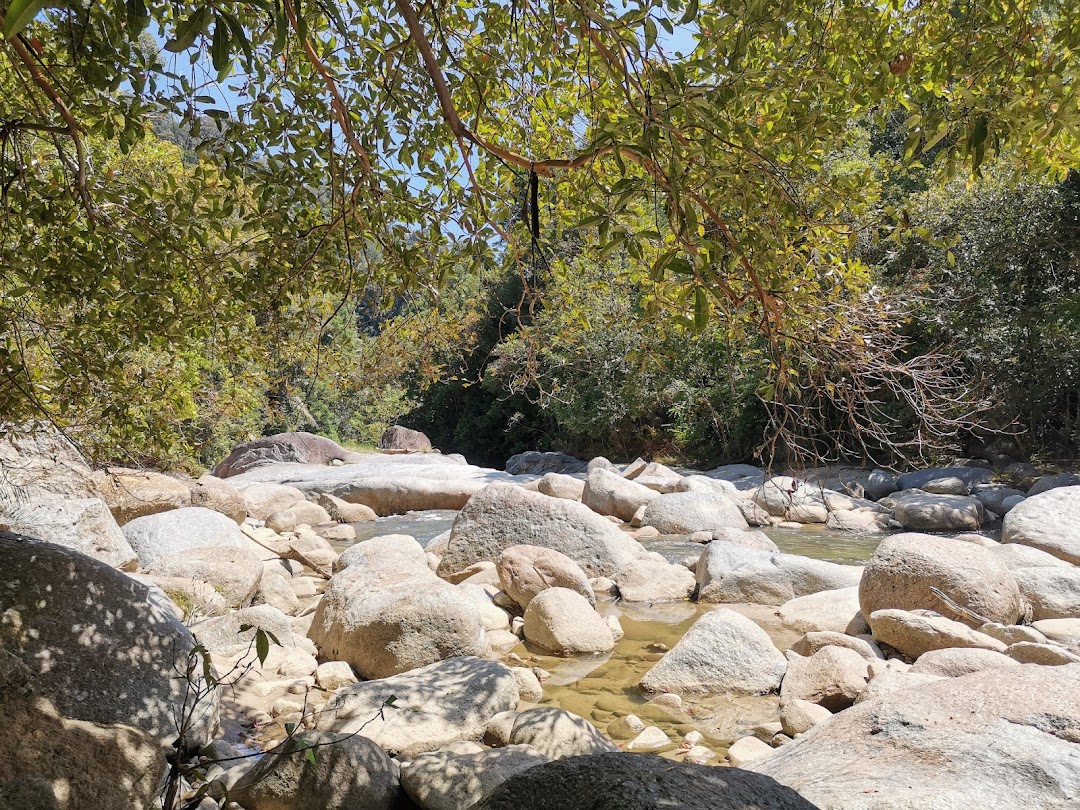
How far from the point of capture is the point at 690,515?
12.9 meters

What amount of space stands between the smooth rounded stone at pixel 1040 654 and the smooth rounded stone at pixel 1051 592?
1540 mm

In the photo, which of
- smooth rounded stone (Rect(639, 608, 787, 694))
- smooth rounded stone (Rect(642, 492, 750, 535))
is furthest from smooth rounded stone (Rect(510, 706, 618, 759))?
smooth rounded stone (Rect(642, 492, 750, 535))

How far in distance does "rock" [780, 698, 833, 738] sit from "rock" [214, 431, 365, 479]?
17.4 m

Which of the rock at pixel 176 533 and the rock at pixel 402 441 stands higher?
the rock at pixel 176 533

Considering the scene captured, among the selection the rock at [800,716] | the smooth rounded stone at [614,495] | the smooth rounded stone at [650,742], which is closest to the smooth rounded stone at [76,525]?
the smooth rounded stone at [650,742]

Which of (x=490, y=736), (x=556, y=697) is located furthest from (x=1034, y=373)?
(x=490, y=736)

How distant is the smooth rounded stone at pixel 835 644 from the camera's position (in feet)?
20.4

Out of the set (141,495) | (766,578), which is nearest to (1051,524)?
(766,578)

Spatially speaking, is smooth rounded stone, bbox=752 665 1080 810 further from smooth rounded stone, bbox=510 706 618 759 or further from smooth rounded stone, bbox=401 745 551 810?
smooth rounded stone, bbox=401 745 551 810

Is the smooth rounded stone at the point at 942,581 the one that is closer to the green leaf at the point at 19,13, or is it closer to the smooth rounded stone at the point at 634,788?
the smooth rounded stone at the point at 634,788

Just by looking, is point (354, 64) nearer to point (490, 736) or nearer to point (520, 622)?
point (490, 736)

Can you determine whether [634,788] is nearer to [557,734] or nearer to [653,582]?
[557,734]

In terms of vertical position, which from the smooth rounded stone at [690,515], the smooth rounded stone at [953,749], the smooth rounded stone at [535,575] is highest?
the smooth rounded stone at [953,749]

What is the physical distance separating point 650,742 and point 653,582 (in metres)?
3.92
